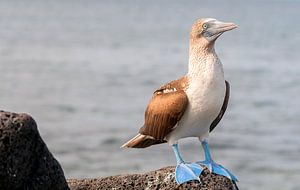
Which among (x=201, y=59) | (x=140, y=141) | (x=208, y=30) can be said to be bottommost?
(x=140, y=141)

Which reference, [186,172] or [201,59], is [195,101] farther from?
[186,172]

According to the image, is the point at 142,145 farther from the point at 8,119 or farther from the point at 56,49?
the point at 56,49

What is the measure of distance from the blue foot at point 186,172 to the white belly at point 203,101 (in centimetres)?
20

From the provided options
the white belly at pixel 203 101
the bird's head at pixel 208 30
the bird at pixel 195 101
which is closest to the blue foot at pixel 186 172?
the bird at pixel 195 101

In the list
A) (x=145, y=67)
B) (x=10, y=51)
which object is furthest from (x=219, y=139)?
(x=10, y=51)

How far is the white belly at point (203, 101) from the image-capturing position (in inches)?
188

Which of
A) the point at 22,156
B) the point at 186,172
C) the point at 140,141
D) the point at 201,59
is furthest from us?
the point at 140,141

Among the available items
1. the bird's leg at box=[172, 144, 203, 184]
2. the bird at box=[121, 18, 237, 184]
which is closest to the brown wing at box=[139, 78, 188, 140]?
the bird at box=[121, 18, 237, 184]

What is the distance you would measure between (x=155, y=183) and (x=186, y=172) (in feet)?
0.60

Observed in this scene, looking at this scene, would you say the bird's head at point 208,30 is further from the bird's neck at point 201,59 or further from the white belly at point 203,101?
the white belly at point 203,101

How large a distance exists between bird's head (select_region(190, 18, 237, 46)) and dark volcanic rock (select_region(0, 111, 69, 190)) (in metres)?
1.22

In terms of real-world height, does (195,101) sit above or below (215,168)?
above

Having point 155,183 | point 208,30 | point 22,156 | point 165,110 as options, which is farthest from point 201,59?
point 22,156

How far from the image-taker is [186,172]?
474cm
